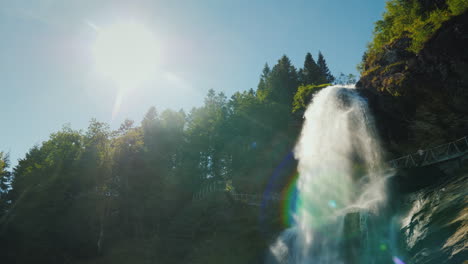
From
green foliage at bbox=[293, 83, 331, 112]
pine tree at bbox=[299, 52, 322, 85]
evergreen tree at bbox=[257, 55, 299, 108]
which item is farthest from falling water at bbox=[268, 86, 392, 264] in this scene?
pine tree at bbox=[299, 52, 322, 85]

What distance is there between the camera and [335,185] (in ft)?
74.1

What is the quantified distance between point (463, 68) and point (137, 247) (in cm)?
2863

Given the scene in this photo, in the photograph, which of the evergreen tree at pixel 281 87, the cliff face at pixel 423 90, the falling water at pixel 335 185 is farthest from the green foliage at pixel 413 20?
the evergreen tree at pixel 281 87

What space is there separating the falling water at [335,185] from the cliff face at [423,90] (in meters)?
1.66

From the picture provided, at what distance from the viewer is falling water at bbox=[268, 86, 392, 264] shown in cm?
1346

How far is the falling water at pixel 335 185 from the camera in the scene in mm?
13461

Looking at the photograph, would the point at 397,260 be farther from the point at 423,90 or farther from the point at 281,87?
the point at 281,87

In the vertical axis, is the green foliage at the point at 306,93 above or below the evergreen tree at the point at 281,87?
below

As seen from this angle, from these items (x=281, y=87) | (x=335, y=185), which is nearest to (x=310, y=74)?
(x=281, y=87)

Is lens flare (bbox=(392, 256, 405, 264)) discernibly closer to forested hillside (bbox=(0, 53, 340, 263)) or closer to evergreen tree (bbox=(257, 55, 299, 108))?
forested hillside (bbox=(0, 53, 340, 263))

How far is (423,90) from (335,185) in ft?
32.9

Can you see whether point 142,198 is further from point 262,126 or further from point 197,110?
point 197,110

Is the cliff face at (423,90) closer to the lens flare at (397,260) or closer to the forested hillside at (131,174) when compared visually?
the forested hillside at (131,174)

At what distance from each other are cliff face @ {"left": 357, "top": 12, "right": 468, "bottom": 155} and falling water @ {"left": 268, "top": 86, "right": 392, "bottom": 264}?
166 centimetres
